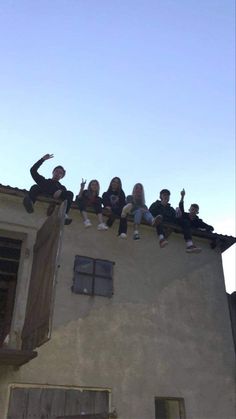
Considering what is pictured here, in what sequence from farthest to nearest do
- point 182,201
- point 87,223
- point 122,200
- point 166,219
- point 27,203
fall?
point 182,201 → point 166,219 → point 122,200 → point 87,223 → point 27,203

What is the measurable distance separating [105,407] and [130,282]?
2.85 m

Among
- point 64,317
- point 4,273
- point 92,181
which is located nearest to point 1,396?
point 64,317

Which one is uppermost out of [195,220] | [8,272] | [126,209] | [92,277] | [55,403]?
[195,220]

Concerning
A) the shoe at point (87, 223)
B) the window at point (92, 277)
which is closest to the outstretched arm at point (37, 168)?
the shoe at point (87, 223)

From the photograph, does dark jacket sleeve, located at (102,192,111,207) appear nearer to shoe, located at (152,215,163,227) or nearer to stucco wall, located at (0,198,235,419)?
stucco wall, located at (0,198,235,419)

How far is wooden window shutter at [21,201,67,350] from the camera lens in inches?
284

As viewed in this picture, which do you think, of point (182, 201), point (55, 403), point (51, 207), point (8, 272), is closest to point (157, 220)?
point (182, 201)

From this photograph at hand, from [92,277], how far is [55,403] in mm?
2796

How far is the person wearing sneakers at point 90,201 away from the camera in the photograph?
10.3m

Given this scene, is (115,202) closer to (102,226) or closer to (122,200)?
(122,200)

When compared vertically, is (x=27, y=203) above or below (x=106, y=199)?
below

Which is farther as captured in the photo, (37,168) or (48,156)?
(37,168)

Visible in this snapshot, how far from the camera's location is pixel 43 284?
7887 mm

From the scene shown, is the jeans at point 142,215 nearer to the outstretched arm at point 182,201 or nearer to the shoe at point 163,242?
the shoe at point 163,242
